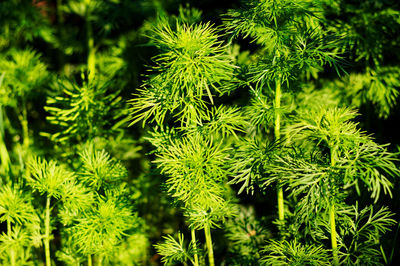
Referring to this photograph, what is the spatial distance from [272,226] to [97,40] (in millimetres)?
1241

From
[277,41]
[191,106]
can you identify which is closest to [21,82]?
[191,106]

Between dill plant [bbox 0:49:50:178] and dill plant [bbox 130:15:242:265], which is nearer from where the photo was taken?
dill plant [bbox 130:15:242:265]

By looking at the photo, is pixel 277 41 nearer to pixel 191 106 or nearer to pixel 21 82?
pixel 191 106

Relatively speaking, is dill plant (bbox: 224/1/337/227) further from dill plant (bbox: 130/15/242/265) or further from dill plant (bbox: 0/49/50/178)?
dill plant (bbox: 0/49/50/178)

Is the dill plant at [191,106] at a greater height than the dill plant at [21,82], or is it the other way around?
the dill plant at [21,82]

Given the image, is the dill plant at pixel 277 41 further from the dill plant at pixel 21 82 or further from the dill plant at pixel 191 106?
the dill plant at pixel 21 82

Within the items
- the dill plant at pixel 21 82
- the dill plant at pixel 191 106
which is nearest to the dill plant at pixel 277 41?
the dill plant at pixel 191 106

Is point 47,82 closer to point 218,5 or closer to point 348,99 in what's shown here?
point 218,5

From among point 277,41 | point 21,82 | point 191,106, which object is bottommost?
point 191,106

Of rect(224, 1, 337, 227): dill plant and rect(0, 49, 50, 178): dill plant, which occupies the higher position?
rect(0, 49, 50, 178): dill plant

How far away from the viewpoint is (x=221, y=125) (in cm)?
82

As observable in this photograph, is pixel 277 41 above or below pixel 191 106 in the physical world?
above

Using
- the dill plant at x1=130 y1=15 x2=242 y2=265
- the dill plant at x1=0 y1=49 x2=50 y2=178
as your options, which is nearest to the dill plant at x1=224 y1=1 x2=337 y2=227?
the dill plant at x1=130 y1=15 x2=242 y2=265

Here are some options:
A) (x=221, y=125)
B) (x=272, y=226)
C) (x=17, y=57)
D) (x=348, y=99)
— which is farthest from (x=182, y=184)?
(x=17, y=57)
